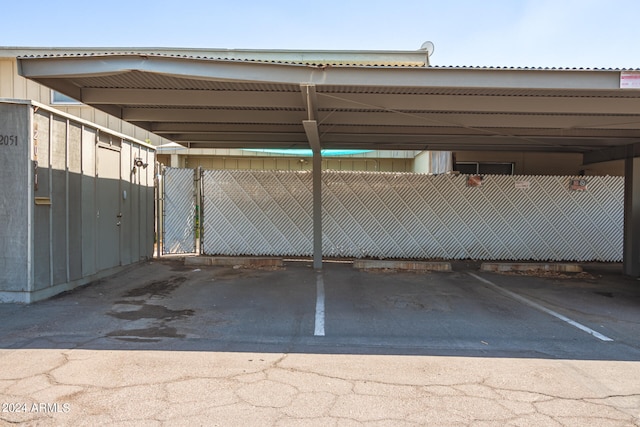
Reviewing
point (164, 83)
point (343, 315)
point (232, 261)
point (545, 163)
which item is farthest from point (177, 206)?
point (545, 163)

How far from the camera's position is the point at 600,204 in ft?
38.8

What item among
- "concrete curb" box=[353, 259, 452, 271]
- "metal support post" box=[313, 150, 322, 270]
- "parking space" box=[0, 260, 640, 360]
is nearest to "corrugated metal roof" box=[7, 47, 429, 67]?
"metal support post" box=[313, 150, 322, 270]

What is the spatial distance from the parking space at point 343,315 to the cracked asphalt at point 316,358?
0.04m

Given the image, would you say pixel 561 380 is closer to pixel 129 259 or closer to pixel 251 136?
pixel 251 136

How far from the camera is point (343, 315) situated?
6.46 metres

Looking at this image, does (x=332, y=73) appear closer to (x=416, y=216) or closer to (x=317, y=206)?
(x=317, y=206)

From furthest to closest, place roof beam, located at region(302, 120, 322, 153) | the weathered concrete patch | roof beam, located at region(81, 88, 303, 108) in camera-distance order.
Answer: the weathered concrete patch → roof beam, located at region(302, 120, 322, 153) → roof beam, located at region(81, 88, 303, 108)

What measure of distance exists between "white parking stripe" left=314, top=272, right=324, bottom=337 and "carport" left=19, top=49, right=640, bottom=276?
1375mm

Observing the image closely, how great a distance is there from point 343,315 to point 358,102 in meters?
3.40

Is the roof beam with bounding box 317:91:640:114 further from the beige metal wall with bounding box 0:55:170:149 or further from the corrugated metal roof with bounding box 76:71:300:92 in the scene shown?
the beige metal wall with bounding box 0:55:170:149

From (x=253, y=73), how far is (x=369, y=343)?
3812 millimetres

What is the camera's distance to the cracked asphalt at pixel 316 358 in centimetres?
350

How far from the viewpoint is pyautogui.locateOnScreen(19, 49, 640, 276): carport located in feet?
20.0

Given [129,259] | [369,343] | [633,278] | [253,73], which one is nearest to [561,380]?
[369,343]
